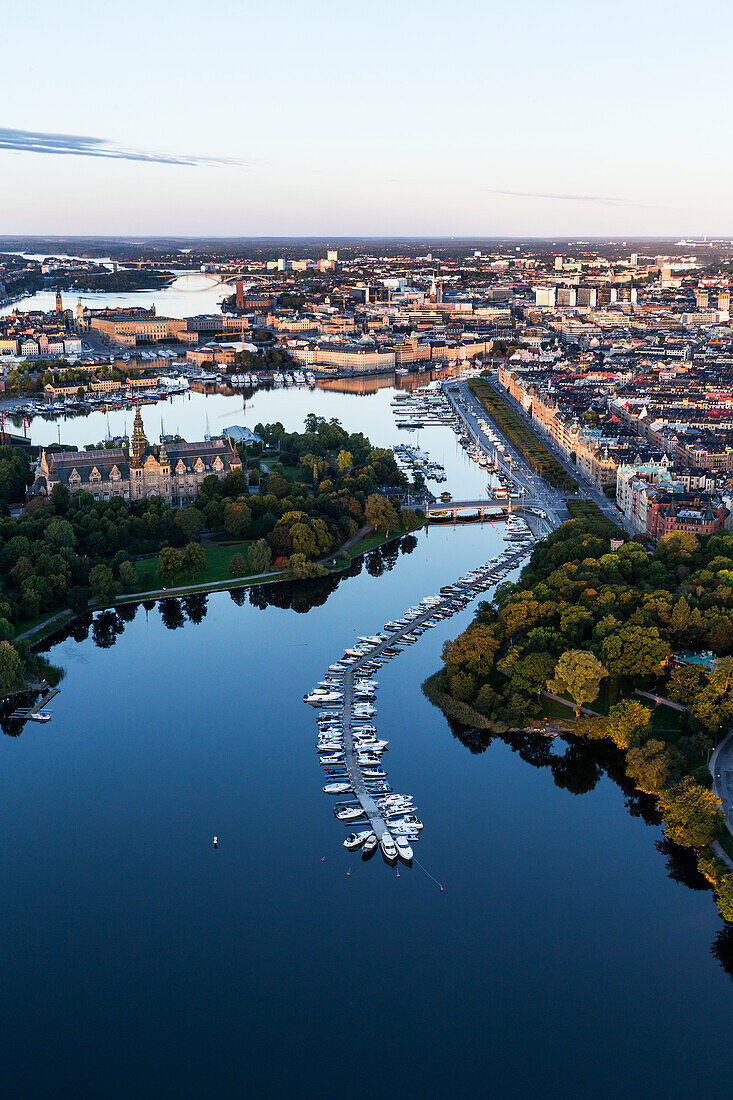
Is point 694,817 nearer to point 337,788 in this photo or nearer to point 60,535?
point 337,788

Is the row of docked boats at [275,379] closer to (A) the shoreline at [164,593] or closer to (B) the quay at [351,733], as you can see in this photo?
(A) the shoreline at [164,593]

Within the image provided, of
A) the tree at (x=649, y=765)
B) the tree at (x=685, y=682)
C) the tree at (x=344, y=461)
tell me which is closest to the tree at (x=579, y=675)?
the tree at (x=685, y=682)

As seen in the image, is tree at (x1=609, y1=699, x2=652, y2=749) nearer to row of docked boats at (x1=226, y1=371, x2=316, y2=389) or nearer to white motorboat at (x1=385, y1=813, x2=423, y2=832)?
white motorboat at (x1=385, y1=813, x2=423, y2=832)

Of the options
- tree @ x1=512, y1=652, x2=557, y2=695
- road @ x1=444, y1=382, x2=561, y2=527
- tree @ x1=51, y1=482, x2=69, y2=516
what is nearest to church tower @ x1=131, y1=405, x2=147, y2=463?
tree @ x1=51, y1=482, x2=69, y2=516

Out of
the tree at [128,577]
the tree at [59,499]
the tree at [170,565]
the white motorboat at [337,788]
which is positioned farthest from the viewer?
the tree at [59,499]

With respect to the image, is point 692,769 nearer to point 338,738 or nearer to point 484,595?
point 338,738

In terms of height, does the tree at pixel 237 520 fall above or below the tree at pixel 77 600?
above

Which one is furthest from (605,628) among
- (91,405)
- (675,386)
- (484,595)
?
(91,405)
